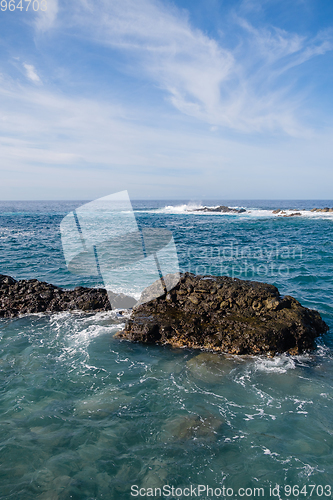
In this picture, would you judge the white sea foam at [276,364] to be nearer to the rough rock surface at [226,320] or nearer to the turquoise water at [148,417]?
the turquoise water at [148,417]

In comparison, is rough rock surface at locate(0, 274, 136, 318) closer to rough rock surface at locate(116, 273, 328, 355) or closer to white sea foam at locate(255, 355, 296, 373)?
rough rock surface at locate(116, 273, 328, 355)

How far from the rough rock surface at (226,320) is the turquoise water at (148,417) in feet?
1.17

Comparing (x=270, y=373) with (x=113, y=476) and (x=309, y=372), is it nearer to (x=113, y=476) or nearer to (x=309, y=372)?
(x=309, y=372)

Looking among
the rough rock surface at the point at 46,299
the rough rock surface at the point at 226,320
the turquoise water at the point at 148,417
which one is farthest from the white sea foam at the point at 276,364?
the rough rock surface at the point at 46,299

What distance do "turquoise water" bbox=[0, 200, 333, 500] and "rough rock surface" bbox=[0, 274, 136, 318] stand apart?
1099mm

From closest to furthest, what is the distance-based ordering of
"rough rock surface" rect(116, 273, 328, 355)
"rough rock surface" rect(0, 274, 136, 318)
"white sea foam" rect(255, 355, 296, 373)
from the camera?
"white sea foam" rect(255, 355, 296, 373) → "rough rock surface" rect(116, 273, 328, 355) → "rough rock surface" rect(0, 274, 136, 318)

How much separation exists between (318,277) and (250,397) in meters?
10.4

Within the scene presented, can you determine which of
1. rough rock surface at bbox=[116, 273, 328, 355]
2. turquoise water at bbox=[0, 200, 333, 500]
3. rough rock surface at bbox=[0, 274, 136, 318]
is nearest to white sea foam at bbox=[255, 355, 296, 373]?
turquoise water at bbox=[0, 200, 333, 500]

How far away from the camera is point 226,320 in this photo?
7.78 m

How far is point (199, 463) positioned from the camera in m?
4.22

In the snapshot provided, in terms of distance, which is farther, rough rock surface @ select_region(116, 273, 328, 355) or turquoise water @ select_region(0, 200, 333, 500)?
rough rock surface @ select_region(116, 273, 328, 355)

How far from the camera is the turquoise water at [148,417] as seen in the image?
4059 millimetres

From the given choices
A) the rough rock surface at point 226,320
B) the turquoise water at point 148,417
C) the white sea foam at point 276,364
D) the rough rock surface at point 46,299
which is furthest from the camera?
the rough rock surface at point 46,299

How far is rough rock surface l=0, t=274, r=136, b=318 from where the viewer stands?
9812mm
